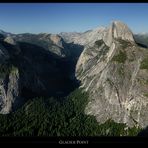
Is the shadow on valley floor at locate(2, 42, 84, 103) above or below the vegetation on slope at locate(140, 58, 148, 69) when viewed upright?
below

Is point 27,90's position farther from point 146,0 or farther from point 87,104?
point 146,0

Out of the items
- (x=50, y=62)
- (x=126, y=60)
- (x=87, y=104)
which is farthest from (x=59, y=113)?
(x=50, y=62)

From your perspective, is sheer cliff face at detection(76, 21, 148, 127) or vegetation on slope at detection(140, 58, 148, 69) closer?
sheer cliff face at detection(76, 21, 148, 127)

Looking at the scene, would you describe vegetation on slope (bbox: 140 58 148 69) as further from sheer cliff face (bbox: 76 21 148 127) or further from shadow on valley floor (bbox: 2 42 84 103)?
shadow on valley floor (bbox: 2 42 84 103)

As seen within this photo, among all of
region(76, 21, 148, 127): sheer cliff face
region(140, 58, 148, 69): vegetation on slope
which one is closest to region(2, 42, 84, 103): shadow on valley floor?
region(76, 21, 148, 127): sheer cliff face

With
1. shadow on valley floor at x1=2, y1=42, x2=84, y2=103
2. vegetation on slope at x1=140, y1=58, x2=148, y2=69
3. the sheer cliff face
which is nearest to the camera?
the sheer cliff face

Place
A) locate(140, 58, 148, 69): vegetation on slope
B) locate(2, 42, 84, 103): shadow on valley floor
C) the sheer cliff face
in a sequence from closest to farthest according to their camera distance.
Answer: the sheer cliff face → locate(140, 58, 148, 69): vegetation on slope → locate(2, 42, 84, 103): shadow on valley floor

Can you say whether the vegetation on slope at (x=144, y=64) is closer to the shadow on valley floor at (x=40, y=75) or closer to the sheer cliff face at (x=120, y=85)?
the sheer cliff face at (x=120, y=85)

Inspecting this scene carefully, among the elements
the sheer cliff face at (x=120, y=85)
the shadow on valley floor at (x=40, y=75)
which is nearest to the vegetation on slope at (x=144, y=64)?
the sheer cliff face at (x=120, y=85)

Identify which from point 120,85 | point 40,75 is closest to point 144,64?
point 120,85

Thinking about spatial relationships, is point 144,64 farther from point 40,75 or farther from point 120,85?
point 40,75
